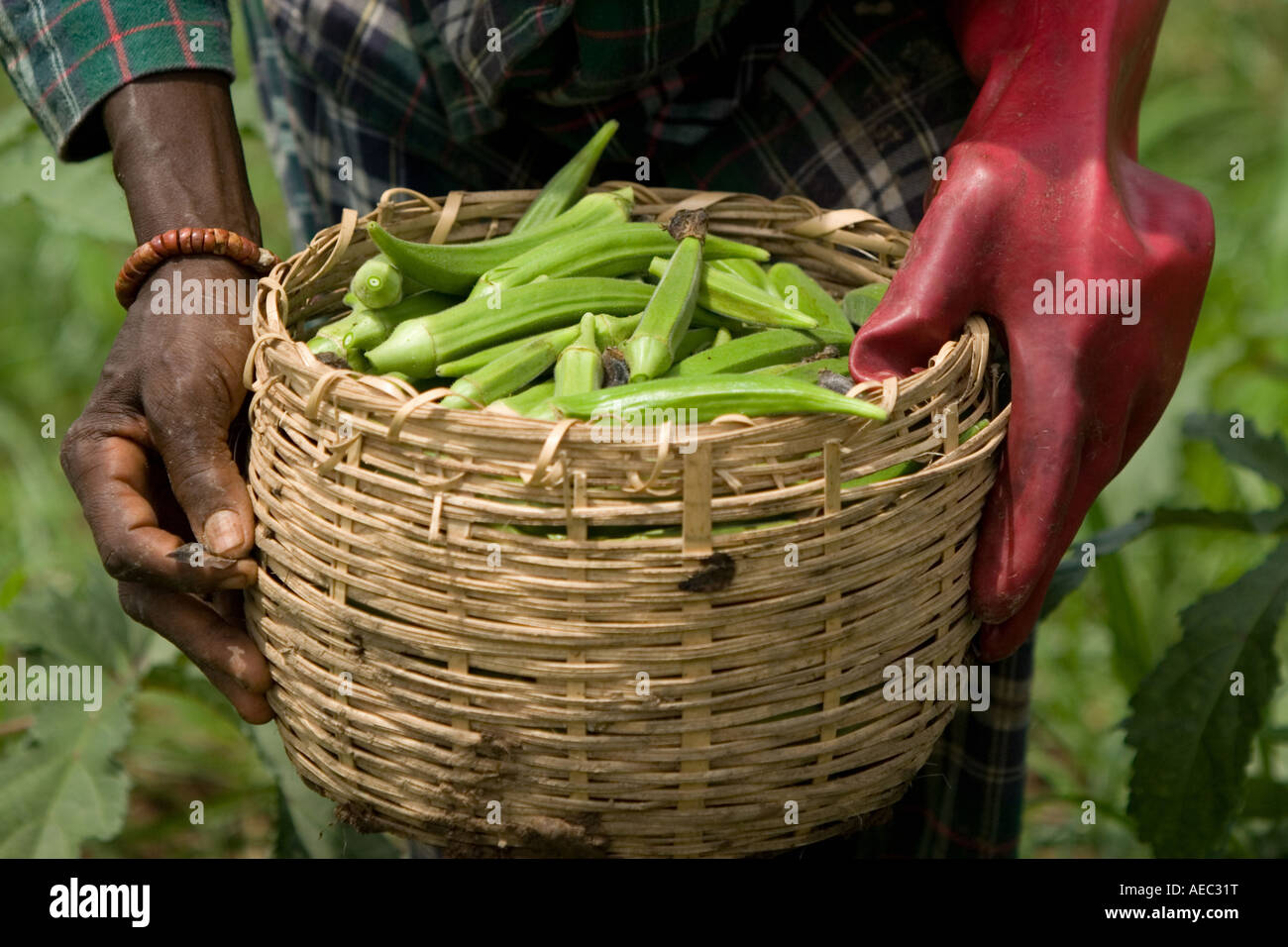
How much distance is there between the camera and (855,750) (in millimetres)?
1665

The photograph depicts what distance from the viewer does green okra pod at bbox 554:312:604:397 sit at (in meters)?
1.81

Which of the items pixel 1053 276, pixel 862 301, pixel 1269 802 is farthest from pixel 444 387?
pixel 1269 802

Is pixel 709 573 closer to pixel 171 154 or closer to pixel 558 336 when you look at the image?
pixel 558 336

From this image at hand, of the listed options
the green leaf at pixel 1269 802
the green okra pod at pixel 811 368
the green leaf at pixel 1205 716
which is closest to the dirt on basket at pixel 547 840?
the green okra pod at pixel 811 368

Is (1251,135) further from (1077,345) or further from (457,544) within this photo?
(457,544)

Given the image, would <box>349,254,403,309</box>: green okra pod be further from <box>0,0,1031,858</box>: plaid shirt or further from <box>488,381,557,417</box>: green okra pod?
<box>0,0,1031,858</box>: plaid shirt

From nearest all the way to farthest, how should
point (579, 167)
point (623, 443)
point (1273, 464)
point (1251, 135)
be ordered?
point (623, 443)
point (579, 167)
point (1273, 464)
point (1251, 135)

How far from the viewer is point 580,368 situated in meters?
1.84

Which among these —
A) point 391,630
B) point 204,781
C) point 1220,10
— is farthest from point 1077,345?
point 1220,10

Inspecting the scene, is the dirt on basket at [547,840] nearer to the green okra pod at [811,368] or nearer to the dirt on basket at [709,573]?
the dirt on basket at [709,573]

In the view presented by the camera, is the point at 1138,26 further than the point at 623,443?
Yes

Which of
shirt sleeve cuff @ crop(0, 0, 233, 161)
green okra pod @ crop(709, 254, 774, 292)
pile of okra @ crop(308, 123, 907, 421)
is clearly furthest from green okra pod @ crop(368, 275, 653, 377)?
Result: shirt sleeve cuff @ crop(0, 0, 233, 161)

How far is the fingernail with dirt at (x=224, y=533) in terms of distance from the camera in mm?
1700

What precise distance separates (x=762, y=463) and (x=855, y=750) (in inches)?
15.9
